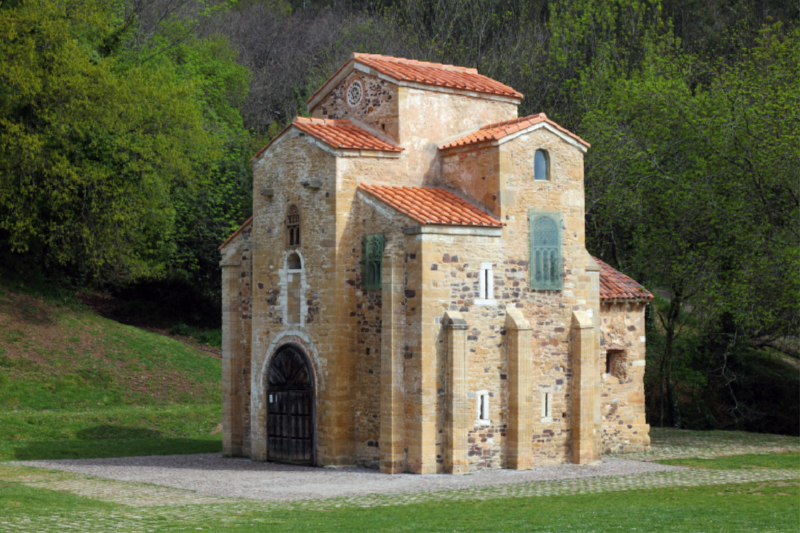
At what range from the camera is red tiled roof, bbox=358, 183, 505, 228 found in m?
Answer: 21.8

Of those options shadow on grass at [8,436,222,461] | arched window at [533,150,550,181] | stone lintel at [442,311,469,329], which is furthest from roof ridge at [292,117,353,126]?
shadow on grass at [8,436,222,461]

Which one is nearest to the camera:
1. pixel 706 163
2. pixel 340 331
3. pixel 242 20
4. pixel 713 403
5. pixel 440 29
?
pixel 340 331

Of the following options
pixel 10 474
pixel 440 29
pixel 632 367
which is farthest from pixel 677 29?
pixel 10 474

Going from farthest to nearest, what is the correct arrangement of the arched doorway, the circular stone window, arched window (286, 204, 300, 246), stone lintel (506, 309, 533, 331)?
the circular stone window, arched window (286, 204, 300, 246), the arched doorway, stone lintel (506, 309, 533, 331)

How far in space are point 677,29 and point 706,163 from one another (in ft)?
85.5

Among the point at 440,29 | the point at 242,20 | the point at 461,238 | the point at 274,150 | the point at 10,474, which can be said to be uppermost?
the point at 242,20

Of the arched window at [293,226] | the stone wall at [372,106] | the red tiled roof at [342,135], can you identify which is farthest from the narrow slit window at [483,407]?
the stone wall at [372,106]

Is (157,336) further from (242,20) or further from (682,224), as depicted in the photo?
(242,20)

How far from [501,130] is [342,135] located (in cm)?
374

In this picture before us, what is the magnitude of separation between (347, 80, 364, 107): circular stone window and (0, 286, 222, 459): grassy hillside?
1032 cm

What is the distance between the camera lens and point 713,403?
39688mm

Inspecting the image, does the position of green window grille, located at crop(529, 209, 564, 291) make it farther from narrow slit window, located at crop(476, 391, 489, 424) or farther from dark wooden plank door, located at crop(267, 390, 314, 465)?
dark wooden plank door, located at crop(267, 390, 314, 465)

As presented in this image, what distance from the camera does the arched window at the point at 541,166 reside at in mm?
23500

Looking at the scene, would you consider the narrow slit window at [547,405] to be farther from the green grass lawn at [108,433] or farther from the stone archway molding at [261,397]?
the green grass lawn at [108,433]
